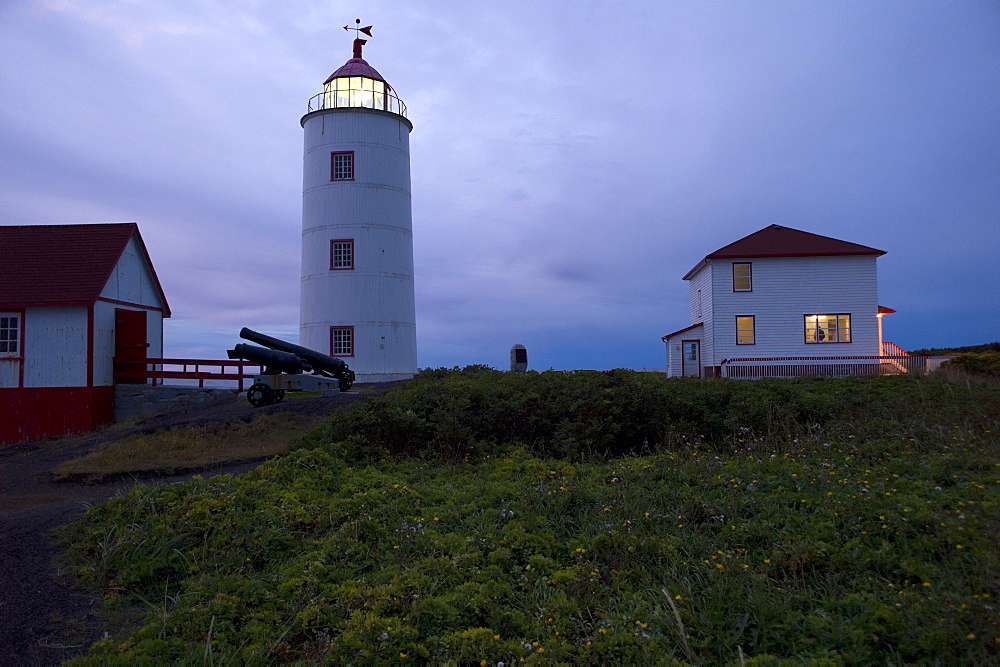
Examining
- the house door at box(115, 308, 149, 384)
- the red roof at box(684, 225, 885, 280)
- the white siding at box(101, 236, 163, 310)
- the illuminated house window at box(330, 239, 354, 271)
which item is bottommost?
the house door at box(115, 308, 149, 384)

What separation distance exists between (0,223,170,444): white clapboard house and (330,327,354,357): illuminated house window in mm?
7525

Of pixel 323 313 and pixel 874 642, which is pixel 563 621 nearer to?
pixel 874 642

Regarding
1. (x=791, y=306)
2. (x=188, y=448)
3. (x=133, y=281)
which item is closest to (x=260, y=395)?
(x=188, y=448)

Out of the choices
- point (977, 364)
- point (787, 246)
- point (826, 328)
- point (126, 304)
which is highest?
point (787, 246)

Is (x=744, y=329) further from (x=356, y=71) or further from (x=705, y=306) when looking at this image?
(x=356, y=71)

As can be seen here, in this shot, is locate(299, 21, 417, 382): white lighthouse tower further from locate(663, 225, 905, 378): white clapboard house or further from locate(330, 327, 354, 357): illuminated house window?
locate(663, 225, 905, 378): white clapboard house

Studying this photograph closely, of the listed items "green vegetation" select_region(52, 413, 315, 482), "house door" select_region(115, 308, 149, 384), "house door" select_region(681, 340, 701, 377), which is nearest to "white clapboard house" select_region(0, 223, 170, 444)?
"house door" select_region(115, 308, 149, 384)

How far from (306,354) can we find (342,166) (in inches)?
378

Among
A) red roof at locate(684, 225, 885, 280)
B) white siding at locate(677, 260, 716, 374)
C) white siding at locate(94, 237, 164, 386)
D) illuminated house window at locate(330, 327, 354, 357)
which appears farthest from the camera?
white siding at locate(677, 260, 716, 374)

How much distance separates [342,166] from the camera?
2508cm

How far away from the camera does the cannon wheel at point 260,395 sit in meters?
17.5

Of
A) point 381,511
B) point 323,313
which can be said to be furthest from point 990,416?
point 323,313

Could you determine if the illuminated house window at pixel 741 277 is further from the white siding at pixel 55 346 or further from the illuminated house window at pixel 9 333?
the illuminated house window at pixel 9 333

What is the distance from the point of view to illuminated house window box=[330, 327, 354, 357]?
24.4 meters
